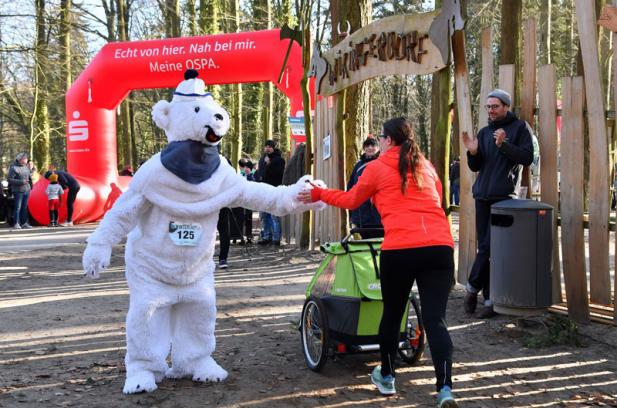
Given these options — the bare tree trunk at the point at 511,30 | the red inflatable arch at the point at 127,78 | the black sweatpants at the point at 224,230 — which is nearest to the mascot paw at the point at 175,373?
the black sweatpants at the point at 224,230

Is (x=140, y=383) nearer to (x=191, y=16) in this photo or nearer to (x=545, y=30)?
(x=191, y=16)

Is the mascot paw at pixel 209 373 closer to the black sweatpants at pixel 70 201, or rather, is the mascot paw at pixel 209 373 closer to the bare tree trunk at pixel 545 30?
the black sweatpants at pixel 70 201

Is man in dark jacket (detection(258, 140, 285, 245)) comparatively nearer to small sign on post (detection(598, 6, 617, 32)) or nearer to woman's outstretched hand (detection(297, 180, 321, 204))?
small sign on post (detection(598, 6, 617, 32))

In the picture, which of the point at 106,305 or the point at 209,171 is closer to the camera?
the point at 209,171

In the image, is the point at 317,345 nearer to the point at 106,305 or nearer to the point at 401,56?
the point at 106,305

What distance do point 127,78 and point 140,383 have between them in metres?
14.2

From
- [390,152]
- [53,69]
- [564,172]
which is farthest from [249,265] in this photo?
[53,69]

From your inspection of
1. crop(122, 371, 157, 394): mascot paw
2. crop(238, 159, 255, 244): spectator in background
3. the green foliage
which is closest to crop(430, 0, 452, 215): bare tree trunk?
the green foliage

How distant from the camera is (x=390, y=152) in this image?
4.73m

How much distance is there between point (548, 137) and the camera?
22.5 feet

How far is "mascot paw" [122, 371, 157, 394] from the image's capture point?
4.88m

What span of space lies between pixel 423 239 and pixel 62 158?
38904 mm

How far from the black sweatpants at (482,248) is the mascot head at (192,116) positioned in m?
2.85

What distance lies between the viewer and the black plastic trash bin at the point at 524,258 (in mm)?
6219
